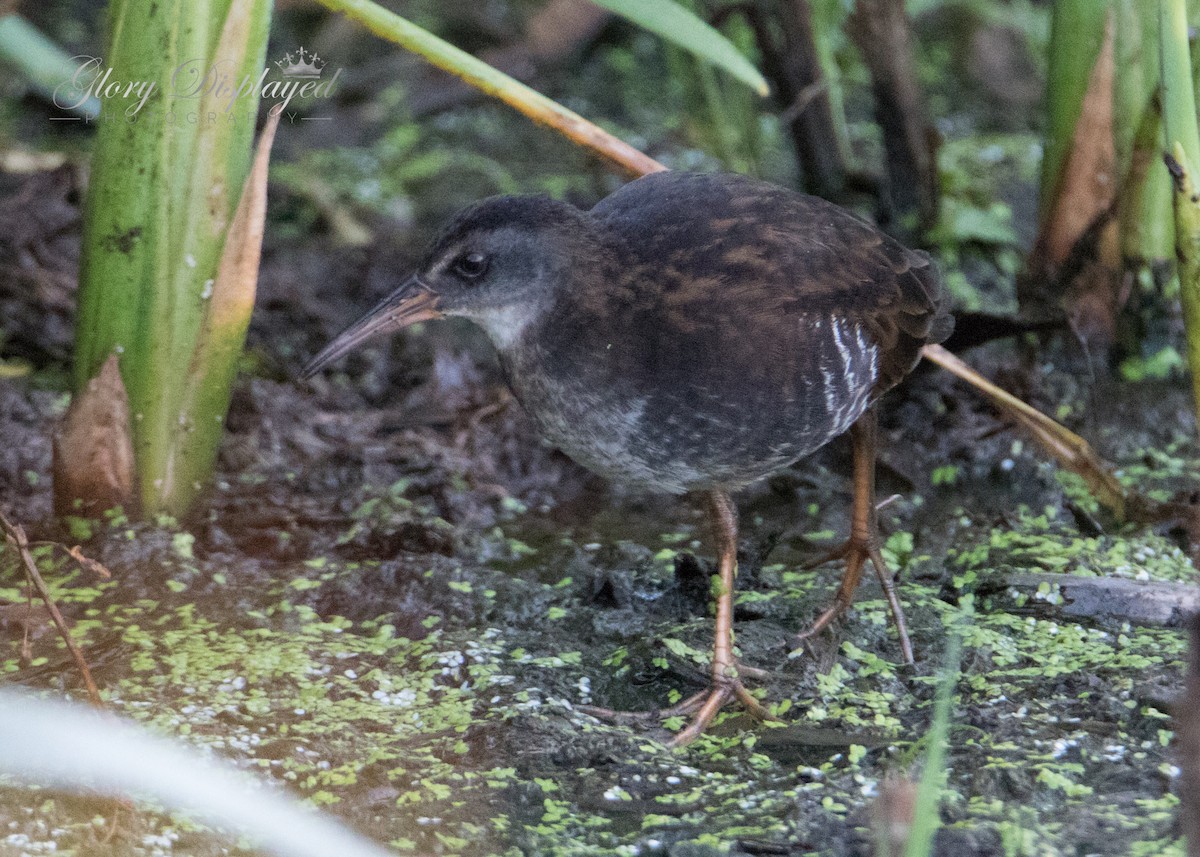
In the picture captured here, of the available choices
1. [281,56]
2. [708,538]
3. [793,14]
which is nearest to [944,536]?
[708,538]

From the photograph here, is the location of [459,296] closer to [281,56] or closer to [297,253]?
[297,253]

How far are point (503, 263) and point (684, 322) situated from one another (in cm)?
39

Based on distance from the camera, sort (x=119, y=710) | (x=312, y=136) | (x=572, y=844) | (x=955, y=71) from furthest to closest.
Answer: (x=955, y=71), (x=312, y=136), (x=119, y=710), (x=572, y=844)

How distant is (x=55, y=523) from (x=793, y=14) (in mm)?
2752

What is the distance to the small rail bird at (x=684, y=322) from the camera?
2785 mm

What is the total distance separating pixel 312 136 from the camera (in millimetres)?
5590

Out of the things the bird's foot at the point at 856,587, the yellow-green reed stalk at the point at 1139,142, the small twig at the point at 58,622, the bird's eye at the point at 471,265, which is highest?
the yellow-green reed stalk at the point at 1139,142

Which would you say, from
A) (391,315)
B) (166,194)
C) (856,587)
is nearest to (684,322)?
(391,315)

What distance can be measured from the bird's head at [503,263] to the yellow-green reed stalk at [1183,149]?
3.55 feet

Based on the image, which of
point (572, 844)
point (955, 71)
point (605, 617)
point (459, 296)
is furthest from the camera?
point (955, 71)

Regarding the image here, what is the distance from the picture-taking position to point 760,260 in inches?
113

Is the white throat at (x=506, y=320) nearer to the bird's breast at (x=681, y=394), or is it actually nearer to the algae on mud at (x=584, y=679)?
the bird's breast at (x=681, y=394)

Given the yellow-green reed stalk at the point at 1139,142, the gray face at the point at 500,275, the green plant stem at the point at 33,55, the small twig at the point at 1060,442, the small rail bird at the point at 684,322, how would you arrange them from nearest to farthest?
the small rail bird at the point at 684,322
the gray face at the point at 500,275
the small twig at the point at 1060,442
the yellow-green reed stalk at the point at 1139,142
the green plant stem at the point at 33,55

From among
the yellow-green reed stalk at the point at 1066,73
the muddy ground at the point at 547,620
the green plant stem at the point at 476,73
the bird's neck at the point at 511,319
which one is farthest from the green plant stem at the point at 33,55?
the yellow-green reed stalk at the point at 1066,73
